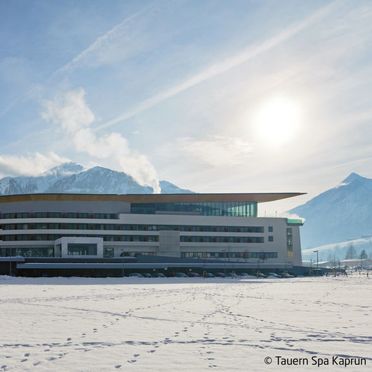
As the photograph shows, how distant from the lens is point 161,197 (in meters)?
112

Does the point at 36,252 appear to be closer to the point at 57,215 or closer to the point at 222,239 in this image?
the point at 57,215

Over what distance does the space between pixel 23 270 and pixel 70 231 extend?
16.6 m

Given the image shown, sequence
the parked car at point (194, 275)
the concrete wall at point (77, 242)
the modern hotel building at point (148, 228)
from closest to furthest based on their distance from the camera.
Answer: the parked car at point (194, 275) < the concrete wall at point (77, 242) < the modern hotel building at point (148, 228)

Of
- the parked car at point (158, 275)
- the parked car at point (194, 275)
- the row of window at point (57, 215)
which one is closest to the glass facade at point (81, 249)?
the row of window at point (57, 215)

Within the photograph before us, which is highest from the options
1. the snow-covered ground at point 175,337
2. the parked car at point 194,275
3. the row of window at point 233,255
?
the row of window at point 233,255

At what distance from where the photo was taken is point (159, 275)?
9025 centimetres

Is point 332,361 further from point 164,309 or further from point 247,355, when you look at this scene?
point 164,309

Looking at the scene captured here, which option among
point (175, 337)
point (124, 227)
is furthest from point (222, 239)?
point (175, 337)

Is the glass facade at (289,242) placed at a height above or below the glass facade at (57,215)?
below

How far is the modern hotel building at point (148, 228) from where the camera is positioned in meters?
102

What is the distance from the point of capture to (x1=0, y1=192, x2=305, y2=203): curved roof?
106 m

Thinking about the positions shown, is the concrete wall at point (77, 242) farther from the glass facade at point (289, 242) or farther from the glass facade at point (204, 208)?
the glass facade at point (289, 242)

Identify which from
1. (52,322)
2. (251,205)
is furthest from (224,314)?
(251,205)

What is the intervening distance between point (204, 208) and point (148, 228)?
16.8 metres
